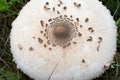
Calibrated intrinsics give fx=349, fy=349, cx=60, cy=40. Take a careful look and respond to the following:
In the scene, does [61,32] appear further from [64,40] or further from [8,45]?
[8,45]

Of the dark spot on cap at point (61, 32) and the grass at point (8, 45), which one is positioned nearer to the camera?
the dark spot on cap at point (61, 32)

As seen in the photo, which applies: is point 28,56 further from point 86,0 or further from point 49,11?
point 86,0

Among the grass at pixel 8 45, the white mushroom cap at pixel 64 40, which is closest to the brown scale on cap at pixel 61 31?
the white mushroom cap at pixel 64 40

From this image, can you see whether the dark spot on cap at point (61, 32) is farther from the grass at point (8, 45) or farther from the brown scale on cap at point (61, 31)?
the grass at point (8, 45)

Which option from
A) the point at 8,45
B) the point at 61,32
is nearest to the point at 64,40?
the point at 61,32

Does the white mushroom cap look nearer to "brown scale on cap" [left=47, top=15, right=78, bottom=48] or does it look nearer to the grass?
"brown scale on cap" [left=47, top=15, right=78, bottom=48]

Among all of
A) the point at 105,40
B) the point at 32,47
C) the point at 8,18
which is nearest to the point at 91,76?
the point at 105,40
